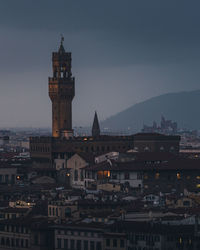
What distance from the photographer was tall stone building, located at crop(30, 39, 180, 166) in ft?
559

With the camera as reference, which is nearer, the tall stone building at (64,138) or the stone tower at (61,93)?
the tall stone building at (64,138)

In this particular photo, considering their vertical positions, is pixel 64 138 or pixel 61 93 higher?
pixel 61 93

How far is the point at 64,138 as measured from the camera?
173 metres

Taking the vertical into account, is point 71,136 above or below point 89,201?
above

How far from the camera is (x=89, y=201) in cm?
11594

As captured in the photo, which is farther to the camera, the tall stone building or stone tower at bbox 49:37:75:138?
stone tower at bbox 49:37:75:138

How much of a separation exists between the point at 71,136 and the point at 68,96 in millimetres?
11000

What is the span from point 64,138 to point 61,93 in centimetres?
1564

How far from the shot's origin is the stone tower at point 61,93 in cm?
18425

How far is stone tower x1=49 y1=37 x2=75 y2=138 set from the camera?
18425 centimetres

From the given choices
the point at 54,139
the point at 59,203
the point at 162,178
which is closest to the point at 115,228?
the point at 59,203

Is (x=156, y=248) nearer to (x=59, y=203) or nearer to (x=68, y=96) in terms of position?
(x=59, y=203)

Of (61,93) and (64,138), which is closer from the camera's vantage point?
(64,138)

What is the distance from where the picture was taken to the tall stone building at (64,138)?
170375 mm
